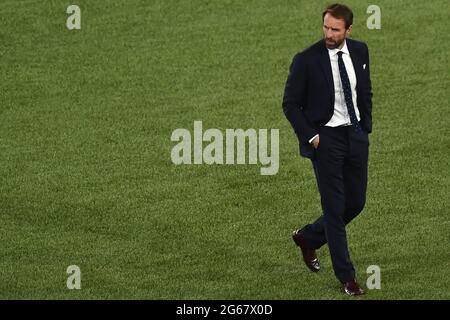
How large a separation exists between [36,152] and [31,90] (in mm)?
2045

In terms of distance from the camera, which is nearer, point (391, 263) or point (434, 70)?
point (391, 263)

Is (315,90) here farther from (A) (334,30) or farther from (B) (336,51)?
(A) (334,30)

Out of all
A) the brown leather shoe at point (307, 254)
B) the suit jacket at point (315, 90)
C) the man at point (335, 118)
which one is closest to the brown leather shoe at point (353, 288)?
the man at point (335, 118)

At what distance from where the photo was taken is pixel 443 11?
728 inches

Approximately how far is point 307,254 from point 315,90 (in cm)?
148

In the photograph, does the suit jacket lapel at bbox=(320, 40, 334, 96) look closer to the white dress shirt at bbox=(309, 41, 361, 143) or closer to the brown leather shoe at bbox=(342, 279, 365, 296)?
the white dress shirt at bbox=(309, 41, 361, 143)

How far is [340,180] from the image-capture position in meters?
10.4

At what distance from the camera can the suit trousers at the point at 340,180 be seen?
10289 mm

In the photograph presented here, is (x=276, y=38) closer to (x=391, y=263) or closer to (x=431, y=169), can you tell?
(x=431, y=169)

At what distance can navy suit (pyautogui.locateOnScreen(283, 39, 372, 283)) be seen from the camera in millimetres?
10273

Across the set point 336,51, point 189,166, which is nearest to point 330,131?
point 336,51

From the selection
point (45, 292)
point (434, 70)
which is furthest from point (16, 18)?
point (45, 292)

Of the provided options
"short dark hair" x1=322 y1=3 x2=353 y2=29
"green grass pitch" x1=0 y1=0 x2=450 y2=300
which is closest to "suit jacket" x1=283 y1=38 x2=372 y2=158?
"short dark hair" x1=322 y1=3 x2=353 y2=29

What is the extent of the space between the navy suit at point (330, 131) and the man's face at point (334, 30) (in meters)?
0.17
